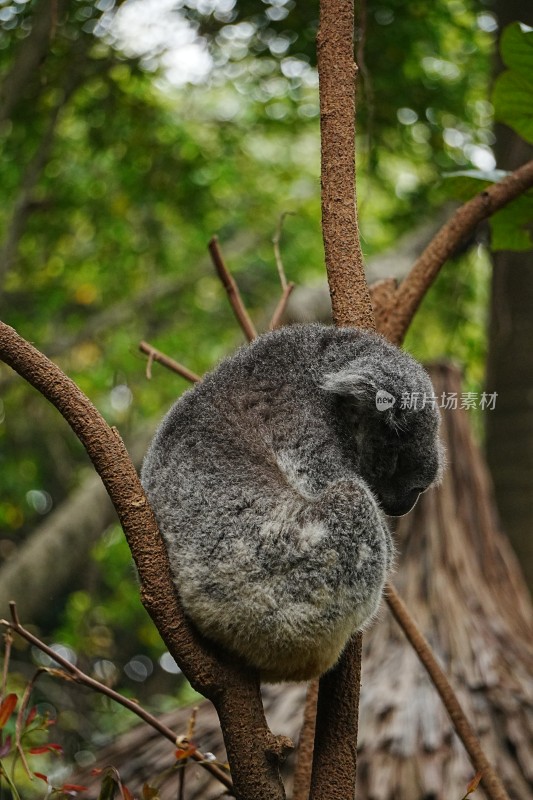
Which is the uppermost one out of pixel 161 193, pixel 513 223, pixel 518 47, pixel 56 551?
pixel 518 47

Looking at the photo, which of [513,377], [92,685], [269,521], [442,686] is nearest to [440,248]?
[269,521]

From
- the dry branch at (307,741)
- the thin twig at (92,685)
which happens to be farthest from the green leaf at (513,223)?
the thin twig at (92,685)

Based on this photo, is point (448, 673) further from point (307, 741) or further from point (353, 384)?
point (353, 384)

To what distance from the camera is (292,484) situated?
246 cm

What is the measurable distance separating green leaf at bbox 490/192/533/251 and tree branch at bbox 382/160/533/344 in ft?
1.08

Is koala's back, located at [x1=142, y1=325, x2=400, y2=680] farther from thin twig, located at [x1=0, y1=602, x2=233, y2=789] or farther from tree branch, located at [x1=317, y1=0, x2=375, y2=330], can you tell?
thin twig, located at [x1=0, y1=602, x2=233, y2=789]

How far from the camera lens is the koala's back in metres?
2.27

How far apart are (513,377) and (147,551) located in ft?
16.3

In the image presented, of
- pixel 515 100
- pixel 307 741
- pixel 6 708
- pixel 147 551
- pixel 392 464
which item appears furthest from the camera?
pixel 515 100

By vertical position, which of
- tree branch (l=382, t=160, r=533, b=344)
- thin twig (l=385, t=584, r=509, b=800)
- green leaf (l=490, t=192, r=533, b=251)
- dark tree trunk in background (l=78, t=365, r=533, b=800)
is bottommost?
dark tree trunk in background (l=78, t=365, r=533, b=800)

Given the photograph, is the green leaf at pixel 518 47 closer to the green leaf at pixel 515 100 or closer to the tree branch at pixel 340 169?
the green leaf at pixel 515 100

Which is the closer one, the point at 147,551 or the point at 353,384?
the point at 147,551

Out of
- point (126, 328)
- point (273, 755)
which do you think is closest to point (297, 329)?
point (273, 755)

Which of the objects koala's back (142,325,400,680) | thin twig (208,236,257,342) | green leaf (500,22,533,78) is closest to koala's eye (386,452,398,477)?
koala's back (142,325,400,680)
